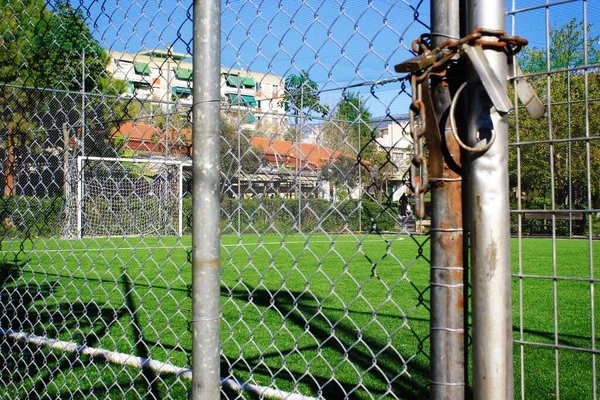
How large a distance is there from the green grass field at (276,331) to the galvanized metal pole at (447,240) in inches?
7.9

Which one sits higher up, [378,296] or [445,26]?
[445,26]

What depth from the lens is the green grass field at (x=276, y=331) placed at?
2387 mm

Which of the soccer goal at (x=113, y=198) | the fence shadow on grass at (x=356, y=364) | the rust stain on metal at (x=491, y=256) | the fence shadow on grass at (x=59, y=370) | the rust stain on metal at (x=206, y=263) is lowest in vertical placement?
the fence shadow on grass at (x=356, y=364)

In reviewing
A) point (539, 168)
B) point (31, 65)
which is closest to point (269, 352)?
point (31, 65)

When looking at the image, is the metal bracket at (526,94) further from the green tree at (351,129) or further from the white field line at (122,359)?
the white field line at (122,359)

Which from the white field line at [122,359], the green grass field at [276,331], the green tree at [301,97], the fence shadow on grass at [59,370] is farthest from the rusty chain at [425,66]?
the white field line at [122,359]

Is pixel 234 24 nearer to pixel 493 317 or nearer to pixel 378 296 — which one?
pixel 493 317

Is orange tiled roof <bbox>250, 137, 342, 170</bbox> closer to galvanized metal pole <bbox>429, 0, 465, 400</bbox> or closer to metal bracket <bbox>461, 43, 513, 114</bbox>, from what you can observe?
galvanized metal pole <bbox>429, 0, 465, 400</bbox>

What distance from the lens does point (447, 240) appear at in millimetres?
1337

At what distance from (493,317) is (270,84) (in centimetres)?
Result: 99

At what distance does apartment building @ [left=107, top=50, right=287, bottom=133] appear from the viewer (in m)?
1.93

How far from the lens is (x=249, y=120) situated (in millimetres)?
2102

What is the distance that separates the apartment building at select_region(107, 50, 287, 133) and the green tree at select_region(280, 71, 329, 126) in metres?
0.03

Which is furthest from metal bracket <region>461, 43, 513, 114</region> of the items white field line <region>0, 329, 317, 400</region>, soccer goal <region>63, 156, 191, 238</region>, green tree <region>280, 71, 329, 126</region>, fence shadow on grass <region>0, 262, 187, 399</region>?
white field line <region>0, 329, 317, 400</region>
